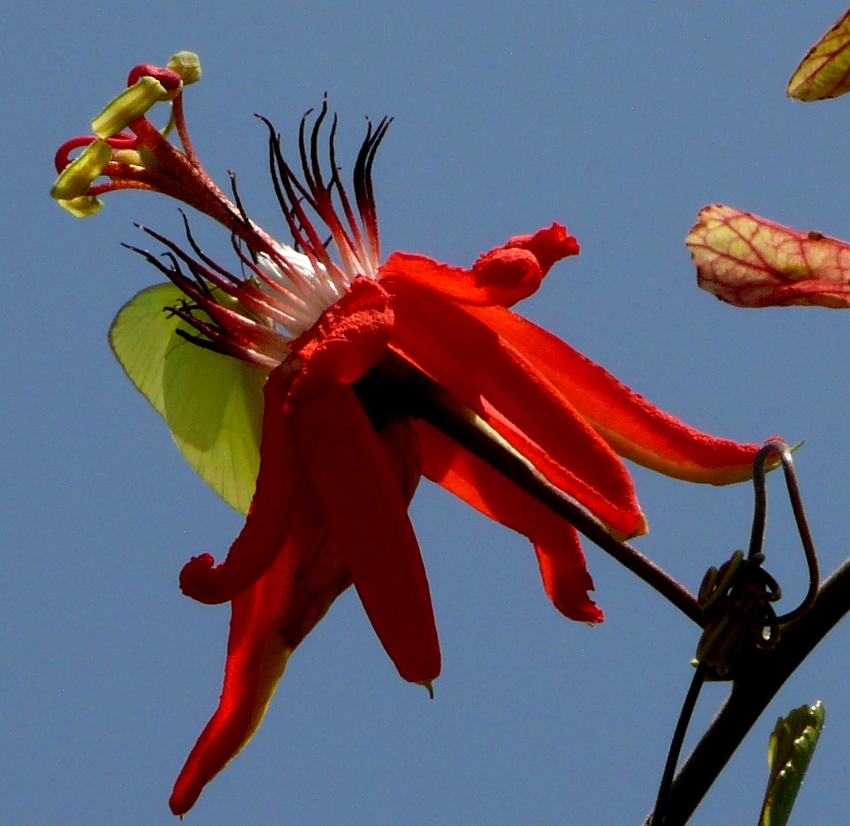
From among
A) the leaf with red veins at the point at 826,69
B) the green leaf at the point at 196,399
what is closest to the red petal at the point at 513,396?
the green leaf at the point at 196,399

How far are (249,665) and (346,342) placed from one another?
1.48 feet

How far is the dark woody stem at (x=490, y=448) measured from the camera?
4.87 ft

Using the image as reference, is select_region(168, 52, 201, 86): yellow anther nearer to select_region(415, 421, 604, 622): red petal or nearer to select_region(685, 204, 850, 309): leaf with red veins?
select_region(415, 421, 604, 622): red petal

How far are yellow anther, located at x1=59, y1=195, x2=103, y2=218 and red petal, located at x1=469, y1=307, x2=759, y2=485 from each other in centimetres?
57

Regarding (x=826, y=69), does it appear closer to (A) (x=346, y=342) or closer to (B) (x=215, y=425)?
(A) (x=346, y=342)

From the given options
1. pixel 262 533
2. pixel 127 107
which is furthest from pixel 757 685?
pixel 127 107

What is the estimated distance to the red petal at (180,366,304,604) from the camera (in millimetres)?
1550

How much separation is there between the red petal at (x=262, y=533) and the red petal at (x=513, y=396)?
21 centimetres

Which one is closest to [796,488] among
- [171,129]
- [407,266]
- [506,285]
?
[506,285]

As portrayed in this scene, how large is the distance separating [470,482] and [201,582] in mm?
422

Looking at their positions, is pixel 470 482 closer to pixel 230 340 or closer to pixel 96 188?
pixel 230 340

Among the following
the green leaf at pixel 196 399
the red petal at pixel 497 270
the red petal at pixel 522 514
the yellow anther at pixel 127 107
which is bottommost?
the red petal at pixel 522 514

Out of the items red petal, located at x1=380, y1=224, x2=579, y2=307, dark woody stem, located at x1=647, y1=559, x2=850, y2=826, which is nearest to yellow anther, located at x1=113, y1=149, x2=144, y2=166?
red petal, located at x1=380, y1=224, x2=579, y2=307

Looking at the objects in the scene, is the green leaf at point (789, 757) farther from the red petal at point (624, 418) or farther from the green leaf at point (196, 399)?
the green leaf at point (196, 399)
